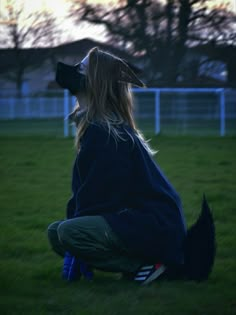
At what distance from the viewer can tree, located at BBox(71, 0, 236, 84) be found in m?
35.0

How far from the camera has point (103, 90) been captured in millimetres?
4555

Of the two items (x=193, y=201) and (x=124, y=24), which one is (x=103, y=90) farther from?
(x=124, y=24)

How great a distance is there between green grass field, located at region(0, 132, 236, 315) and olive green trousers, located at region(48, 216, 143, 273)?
16 cm

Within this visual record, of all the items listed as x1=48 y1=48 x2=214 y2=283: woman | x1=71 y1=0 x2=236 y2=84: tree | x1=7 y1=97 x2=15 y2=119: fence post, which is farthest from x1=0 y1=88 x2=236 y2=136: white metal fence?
x1=48 y1=48 x2=214 y2=283: woman

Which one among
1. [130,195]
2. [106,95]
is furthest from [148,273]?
[106,95]

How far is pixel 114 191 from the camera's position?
4.54m

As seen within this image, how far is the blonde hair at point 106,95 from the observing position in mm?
4547

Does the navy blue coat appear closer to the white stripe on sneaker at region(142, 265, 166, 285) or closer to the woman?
the woman

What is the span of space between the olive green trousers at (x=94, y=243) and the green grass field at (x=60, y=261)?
161mm

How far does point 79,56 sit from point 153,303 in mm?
36054

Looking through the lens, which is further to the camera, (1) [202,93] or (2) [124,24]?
(2) [124,24]

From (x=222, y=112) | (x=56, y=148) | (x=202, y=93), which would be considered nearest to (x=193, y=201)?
(x=56, y=148)

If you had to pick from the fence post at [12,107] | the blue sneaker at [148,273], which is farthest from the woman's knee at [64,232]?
the fence post at [12,107]

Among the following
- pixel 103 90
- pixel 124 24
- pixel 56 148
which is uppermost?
pixel 124 24
